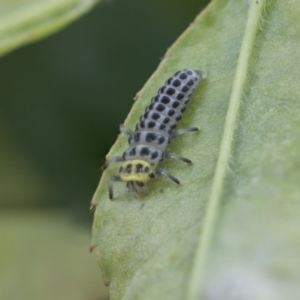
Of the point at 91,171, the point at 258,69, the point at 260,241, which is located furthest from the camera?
the point at 91,171

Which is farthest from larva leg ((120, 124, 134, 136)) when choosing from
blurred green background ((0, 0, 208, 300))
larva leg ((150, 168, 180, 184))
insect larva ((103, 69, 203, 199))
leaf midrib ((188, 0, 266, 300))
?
blurred green background ((0, 0, 208, 300))

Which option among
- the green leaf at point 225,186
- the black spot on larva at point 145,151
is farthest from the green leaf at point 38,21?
the black spot on larva at point 145,151

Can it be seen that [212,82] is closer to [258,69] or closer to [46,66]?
[258,69]

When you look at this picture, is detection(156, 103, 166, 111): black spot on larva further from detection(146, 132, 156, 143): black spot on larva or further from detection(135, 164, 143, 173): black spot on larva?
detection(135, 164, 143, 173): black spot on larva

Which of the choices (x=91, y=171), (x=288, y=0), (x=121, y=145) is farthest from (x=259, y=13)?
(x=91, y=171)

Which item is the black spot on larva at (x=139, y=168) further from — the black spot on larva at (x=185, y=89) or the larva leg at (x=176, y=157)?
the black spot on larva at (x=185, y=89)

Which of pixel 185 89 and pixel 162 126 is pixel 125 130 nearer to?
pixel 162 126

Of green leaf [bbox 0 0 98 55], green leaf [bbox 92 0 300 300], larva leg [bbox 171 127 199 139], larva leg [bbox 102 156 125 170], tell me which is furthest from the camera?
green leaf [bbox 0 0 98 55]
